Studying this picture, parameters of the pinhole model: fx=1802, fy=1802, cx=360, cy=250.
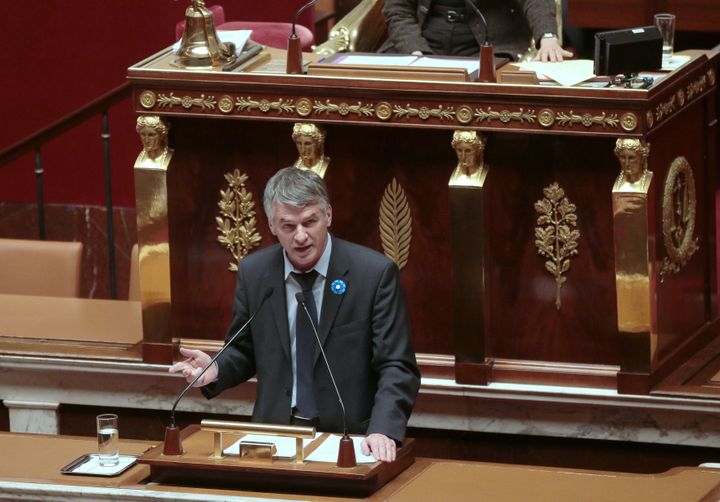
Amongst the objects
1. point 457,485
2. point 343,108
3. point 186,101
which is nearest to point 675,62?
point 343,108

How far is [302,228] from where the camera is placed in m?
4.21

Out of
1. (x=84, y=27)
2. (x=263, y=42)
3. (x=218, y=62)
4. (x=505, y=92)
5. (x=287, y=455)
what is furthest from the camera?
(x=84, y=27)

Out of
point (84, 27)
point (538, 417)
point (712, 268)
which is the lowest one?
point (538, 417)

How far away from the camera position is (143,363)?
5461 millimetres

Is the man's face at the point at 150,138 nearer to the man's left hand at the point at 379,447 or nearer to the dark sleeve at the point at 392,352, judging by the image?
the dark sleeve at the point at 392,352

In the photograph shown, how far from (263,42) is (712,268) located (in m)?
1.88

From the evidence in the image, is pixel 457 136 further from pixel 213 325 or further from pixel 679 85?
pixel 213 325

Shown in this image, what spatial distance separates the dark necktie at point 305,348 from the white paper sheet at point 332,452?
1.12 ft

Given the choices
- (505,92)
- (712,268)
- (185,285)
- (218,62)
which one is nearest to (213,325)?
(185,285)

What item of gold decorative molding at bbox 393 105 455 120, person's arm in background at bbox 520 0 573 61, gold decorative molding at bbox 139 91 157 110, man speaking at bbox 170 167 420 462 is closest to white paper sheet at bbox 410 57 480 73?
gold decorative molding at bbox 393 105 455 120

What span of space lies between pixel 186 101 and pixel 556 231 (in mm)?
1153

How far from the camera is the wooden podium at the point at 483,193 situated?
5.01 metres

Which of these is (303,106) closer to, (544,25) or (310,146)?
(310,146)

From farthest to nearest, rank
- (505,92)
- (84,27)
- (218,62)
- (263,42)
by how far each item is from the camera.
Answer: (84,27) < (263,42) < (218,62) < (505,92)
